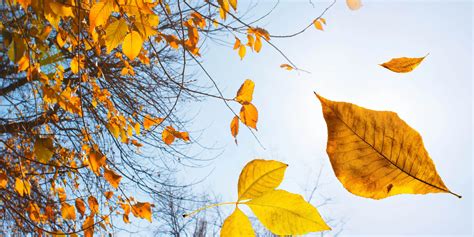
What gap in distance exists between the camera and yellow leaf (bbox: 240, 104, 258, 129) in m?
0.96

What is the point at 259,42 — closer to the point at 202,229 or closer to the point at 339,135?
the point at 339,135

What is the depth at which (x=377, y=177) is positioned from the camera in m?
0.19

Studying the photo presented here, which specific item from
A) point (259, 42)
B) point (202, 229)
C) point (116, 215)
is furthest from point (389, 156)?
point (202, 229)

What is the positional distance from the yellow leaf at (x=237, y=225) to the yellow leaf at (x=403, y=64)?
172 mm

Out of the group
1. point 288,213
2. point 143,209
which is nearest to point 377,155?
point 288,213

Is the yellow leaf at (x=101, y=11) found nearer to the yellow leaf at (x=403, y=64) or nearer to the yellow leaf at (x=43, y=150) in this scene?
the yellow leaf at (x=43, y=150)

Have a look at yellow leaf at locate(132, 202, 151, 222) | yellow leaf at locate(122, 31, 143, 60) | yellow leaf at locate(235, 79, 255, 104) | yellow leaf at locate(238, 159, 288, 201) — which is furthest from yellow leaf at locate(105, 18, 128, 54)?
yellow leaf at locate(132, 202, 151, 222)

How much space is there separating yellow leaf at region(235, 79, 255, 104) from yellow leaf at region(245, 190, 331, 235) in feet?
2.23

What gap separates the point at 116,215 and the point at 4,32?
2.58m

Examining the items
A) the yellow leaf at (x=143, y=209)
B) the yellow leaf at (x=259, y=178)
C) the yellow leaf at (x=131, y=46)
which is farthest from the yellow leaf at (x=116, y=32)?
the yellow leaf at (x=143, y=209)

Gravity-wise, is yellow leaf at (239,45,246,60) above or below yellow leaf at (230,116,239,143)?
above

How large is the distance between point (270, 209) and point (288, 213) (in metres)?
0.01

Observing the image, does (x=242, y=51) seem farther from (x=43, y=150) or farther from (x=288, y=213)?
(x=288, y=213)

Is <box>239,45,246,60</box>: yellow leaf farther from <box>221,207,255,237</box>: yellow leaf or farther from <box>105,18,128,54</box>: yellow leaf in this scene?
<box>221,207,255,237</box>: yellow leaf
